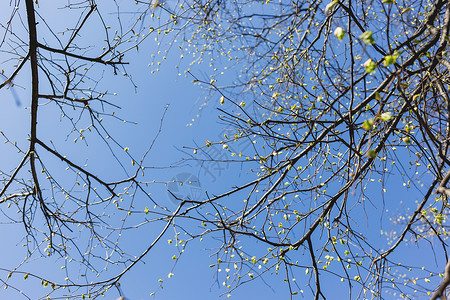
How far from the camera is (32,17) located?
2.52 metres

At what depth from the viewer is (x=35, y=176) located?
2877 mm

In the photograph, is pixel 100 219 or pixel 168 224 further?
pixel 100 219

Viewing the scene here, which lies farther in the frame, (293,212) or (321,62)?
(321,62)

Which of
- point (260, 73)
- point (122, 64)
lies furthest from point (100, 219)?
point (260, 73)

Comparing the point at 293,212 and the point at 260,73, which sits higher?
the point at 260,73

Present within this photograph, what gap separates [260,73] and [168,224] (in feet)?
8.18

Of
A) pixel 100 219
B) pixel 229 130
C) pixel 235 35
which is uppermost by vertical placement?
pixel 235 35

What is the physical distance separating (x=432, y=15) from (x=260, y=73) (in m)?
2.11

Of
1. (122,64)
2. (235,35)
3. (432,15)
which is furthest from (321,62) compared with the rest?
(122,64)

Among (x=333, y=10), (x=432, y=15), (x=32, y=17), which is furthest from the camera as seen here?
(x=333, y=10)

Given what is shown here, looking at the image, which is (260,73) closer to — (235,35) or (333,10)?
(235,35)

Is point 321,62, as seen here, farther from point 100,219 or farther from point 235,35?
point 100,219

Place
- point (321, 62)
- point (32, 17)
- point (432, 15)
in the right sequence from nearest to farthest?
point (32, 17) < point (432, 15) < point (321, 62)

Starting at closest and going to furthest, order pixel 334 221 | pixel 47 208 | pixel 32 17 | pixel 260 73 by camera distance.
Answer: pixel 32 17
pixel 47 208
pixel 334 221
pixel 260 73
